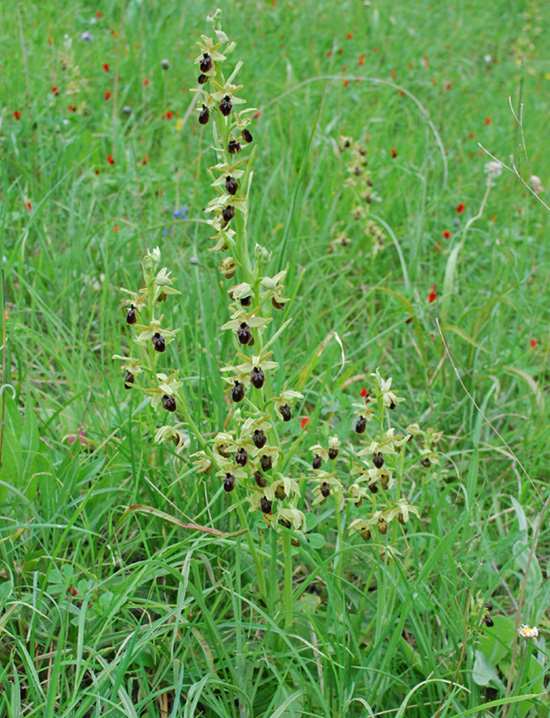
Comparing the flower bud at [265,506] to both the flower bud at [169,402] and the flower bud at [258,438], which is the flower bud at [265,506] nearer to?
the flower bud at [258,438]

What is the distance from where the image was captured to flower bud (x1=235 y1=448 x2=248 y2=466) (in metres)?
1.67

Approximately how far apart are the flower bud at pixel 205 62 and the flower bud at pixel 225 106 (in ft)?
0.29

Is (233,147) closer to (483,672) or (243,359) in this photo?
(243,359)

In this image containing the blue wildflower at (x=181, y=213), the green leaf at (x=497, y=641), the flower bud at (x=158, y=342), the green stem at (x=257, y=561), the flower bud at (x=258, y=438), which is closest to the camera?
the flower bud at (x=258, y=438)

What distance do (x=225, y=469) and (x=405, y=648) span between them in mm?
801

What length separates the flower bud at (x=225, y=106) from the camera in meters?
1.69

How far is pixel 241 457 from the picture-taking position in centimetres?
167

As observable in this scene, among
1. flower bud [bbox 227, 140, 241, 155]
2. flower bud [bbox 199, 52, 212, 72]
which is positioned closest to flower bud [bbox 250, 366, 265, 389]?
flower bud [bbox 227, 140, 241, 155]

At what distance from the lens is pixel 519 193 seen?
15.4 feet

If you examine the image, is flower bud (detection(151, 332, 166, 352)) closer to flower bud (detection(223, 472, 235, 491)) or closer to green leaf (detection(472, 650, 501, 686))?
flower bud (detection(223, 472, 235, 491))

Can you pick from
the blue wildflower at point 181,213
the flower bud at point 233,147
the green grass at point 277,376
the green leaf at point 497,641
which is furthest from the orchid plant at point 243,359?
the blue wildflower at point 181,213

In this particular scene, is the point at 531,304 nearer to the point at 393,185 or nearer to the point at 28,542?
the point at 393,185

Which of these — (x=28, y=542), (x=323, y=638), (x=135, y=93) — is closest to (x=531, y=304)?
(x=323, y=638)

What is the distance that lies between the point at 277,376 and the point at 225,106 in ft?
3.89
